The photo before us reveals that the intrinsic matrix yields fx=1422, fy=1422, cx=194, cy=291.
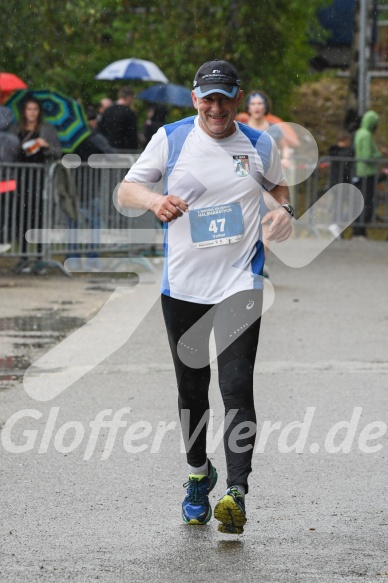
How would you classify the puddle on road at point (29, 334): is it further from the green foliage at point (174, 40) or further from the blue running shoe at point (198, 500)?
the green foliage at point (174, 40)

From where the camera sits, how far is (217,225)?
5.79 m

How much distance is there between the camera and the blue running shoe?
Result: 19.1 ft

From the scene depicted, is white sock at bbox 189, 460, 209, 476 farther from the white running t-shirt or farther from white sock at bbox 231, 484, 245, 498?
the white running t-shirt

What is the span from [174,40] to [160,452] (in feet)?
69.7

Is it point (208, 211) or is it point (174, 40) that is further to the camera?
point (174, 40)

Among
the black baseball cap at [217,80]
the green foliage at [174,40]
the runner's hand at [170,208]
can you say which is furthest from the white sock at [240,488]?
the green foliage at [174,40]

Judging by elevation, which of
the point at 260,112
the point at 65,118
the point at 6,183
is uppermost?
the point at 260,112

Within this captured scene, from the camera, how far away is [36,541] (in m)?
5.49

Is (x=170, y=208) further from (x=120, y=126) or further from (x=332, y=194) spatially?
(x=332, y=194)

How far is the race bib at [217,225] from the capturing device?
5.79 meters

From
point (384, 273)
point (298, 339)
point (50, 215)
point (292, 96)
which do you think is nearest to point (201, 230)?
point (298, 339)

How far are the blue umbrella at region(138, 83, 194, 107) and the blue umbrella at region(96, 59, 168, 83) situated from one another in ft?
1.31

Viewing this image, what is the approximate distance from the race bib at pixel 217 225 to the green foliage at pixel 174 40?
2004 centimetres

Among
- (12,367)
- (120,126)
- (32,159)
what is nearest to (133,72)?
(120,126)
